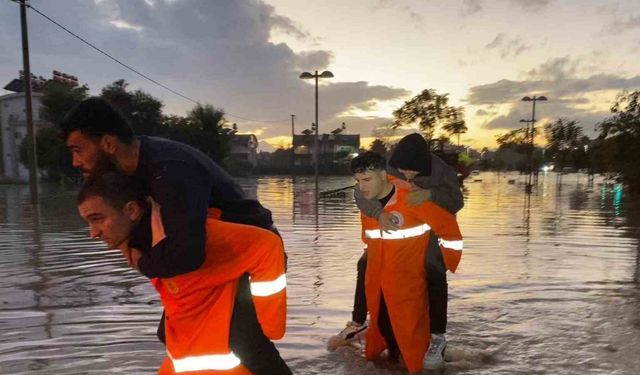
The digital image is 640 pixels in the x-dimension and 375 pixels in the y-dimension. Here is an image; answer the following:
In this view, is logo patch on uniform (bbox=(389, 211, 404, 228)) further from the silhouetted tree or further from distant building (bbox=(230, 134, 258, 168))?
distant building (bbox=(230, 134, 258, 168))

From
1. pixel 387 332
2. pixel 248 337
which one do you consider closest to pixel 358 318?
pixel 387 332

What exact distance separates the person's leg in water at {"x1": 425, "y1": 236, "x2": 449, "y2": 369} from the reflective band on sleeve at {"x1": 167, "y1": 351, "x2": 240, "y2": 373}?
2223 mm

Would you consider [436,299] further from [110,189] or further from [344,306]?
[110,189]

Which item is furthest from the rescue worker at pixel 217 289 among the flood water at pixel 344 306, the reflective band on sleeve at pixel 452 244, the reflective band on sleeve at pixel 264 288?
the flood water at pixel 344 306

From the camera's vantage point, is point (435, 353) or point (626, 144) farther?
point (626, 144)

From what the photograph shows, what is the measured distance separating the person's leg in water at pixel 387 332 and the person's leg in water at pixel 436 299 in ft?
1.00

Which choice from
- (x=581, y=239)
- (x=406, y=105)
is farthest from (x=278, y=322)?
(x=406, y=105)

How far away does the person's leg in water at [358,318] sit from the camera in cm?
453

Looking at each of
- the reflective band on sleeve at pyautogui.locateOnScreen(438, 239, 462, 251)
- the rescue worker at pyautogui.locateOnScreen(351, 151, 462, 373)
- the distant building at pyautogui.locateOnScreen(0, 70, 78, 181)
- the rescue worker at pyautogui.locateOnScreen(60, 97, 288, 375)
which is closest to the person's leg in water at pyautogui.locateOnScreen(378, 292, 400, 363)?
the rescue worker at pyautogui.locateOnScreen(351, 151, 462, 373)

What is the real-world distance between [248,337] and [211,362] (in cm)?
16

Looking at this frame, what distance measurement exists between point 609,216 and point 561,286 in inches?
444

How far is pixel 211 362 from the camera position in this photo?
2006 millimetres

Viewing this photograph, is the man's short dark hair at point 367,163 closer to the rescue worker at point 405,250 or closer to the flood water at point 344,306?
the rescue worker at point 405,250

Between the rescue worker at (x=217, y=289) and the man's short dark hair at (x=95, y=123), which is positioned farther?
the man's short dark hair at (x=95, y=123)
